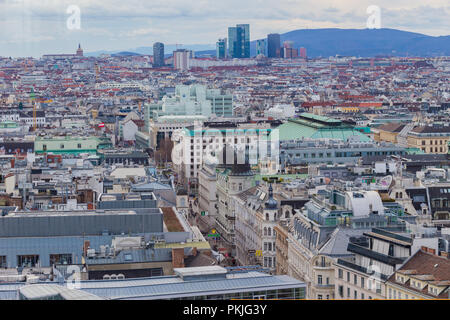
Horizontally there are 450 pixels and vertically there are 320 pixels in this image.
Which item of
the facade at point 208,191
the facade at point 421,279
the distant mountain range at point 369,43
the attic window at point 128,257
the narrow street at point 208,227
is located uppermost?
the distant mountain range at point 369,43

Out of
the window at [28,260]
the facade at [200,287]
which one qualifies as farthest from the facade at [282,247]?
the facade at [200,287]

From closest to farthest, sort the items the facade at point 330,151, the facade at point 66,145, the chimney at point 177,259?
the chimney at point 177,259
the facade at point 330,151
the facade at point 66,145

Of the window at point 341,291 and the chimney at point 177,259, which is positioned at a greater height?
the chimney at point 177,259

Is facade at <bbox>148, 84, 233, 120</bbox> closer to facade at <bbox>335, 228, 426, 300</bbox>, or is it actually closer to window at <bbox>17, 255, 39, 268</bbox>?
window at <bbox>17, 255, 39, 268</bbox>

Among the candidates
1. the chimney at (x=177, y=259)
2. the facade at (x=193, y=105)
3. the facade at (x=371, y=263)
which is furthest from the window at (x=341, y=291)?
the facade at (x=193, y=105)

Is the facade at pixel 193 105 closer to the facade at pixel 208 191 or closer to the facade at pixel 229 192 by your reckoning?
the facade at pixel 208 191

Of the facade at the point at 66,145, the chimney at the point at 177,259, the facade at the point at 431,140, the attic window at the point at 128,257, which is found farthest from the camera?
the facade at the point at 431,140

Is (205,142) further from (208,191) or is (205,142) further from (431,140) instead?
(431,140)

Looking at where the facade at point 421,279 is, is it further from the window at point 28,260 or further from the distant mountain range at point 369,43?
the distant mountain range at point 369,43

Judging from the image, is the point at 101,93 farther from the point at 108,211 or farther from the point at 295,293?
the point at 295,293

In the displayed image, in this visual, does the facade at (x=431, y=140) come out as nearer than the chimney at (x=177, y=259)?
No

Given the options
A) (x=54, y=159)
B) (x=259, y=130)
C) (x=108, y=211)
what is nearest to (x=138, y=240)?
(x=108, y=211)

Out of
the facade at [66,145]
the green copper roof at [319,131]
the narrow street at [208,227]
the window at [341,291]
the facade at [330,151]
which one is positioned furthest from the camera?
the green copper roof at [319,131]
